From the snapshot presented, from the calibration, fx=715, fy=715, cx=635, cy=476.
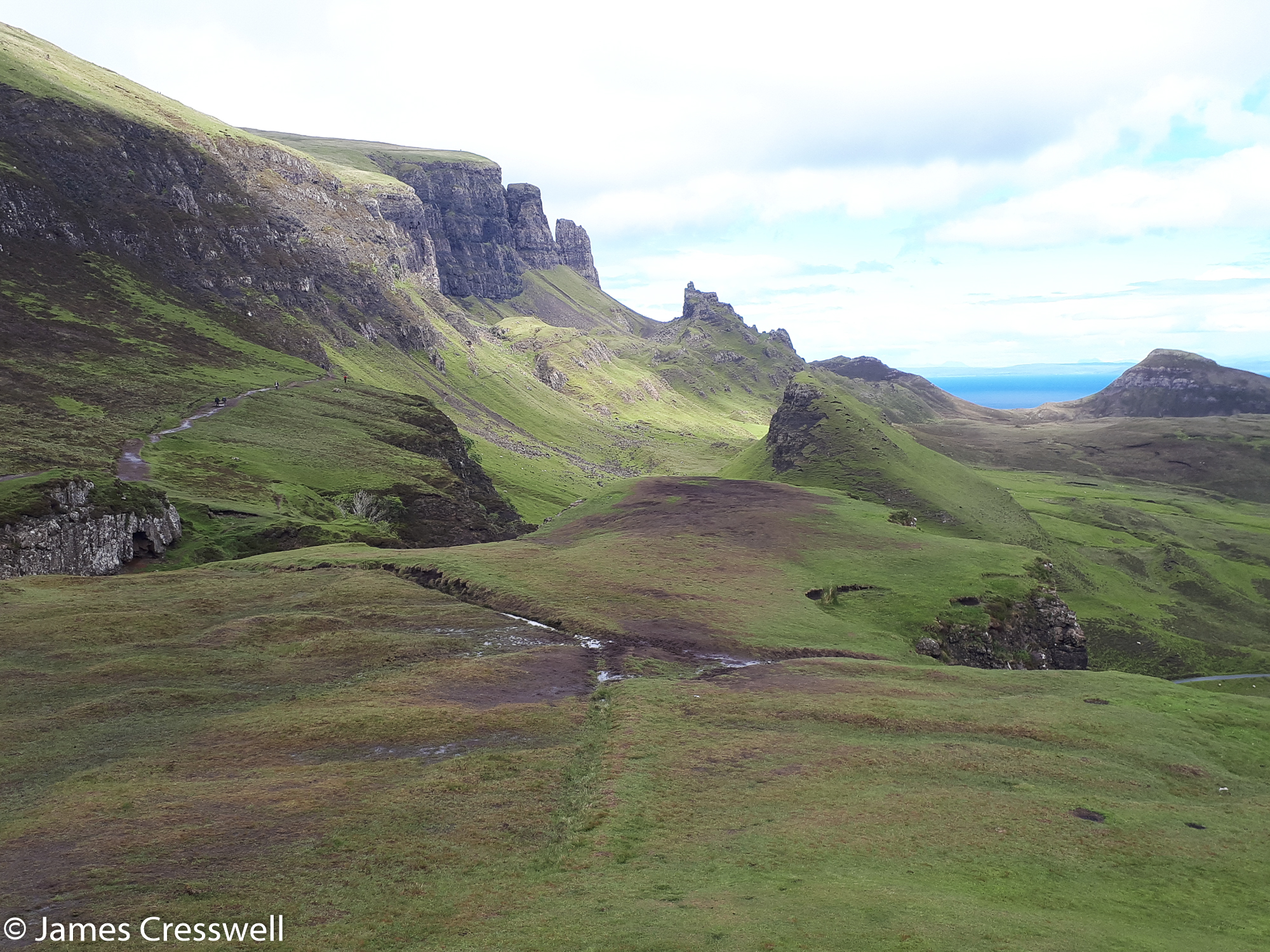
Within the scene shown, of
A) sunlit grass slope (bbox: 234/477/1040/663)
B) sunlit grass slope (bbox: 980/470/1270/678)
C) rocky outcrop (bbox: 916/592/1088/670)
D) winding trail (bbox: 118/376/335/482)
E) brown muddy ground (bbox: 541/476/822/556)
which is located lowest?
sunlit grass slope (bbox: 980/470/1270/678)

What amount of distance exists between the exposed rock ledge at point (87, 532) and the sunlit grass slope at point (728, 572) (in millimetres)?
14170

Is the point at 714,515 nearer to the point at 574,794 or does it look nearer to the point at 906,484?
the point at 906,484

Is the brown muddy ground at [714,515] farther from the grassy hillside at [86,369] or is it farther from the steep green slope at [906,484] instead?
the grassy hillside at [86,369]

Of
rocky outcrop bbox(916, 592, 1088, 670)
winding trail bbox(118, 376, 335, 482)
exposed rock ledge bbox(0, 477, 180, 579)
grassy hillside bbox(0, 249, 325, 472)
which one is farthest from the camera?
grassy hillside bbox(0, 249, 325, 472)

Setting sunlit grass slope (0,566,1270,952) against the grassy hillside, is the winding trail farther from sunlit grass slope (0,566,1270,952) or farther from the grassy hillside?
sunlit grass slope (0,566,1270,952)

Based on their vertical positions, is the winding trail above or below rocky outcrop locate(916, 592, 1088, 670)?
above

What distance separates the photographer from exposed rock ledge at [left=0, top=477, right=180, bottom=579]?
235 feet

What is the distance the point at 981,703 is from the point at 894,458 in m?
135

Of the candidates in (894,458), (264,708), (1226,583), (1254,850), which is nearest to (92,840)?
(264,708)

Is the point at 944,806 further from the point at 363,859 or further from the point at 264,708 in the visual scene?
the point at 264,708

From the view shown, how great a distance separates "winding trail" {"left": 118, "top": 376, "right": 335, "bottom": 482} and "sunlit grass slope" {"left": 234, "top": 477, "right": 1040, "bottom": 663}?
34.6 meters

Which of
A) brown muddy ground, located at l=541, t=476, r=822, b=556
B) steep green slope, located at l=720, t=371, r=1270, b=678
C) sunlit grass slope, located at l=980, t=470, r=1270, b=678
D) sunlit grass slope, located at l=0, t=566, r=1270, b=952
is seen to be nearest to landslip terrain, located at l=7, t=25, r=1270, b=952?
sunlit grass slope, located at l=0, t=566, r=1270, b=952

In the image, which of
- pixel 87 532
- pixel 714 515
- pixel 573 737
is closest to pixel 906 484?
pixel 714 515

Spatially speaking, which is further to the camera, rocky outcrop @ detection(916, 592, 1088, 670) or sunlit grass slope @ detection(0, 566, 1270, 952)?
rocky outcrop @ detection(916, 592, 1088, 670)
